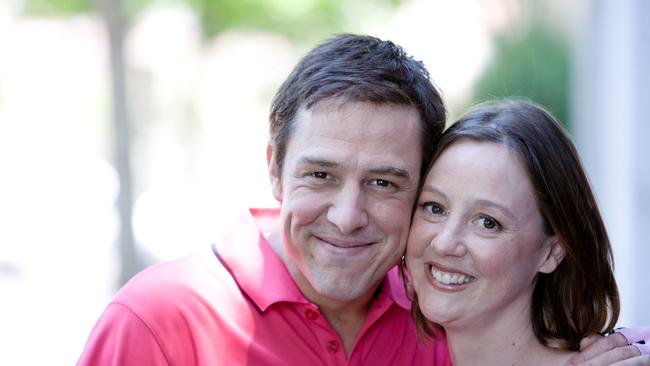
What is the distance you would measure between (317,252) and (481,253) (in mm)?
468

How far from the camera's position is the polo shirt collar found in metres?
2.53

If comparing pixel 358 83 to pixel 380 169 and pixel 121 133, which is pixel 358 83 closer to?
pixel 380 169

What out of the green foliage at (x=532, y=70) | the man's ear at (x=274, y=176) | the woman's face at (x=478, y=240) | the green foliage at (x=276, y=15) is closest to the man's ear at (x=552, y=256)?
the woman's face at (x=478, y=240)

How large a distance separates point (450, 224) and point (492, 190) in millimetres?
131

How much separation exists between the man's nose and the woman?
14 centimetres

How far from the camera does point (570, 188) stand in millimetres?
2289

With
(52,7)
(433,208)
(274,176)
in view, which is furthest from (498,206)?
(52,7)

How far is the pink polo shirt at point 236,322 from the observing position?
2.32 metres

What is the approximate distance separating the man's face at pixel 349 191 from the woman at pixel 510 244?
0.07 m

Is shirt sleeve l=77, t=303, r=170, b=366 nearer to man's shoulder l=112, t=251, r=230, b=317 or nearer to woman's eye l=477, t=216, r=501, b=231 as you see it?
man's shoulder l=112, t=251, r=230, b=317

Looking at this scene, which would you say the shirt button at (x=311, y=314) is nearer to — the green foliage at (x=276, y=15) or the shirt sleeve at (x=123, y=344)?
the shirt sleeve at (x=123, y=344)

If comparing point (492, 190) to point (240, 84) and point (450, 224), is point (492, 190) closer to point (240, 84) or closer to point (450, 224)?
point (450, 224)

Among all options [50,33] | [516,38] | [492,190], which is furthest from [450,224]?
[50,33]

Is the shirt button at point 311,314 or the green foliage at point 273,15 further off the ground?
the shirt button at point 311,314
